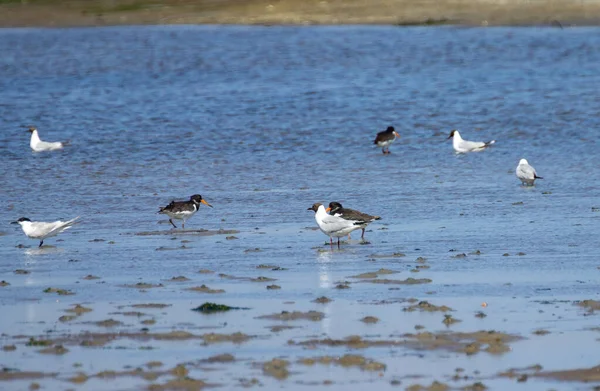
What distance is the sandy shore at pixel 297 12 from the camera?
139 feet

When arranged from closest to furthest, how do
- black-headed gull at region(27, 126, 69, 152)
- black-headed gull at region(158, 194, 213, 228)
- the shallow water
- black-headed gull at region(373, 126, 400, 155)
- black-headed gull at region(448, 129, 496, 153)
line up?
1. the shallow water
2. black-headed gull at region(158, 194, 213, 228)
3. black-headed gull at region(448, 129, 496, 153)
4. black-headed gull at region(373, 126, 400, 155)
5. black-headed gull at region(27, 126, 69, 152)

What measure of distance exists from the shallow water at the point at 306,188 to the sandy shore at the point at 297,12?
0.65m

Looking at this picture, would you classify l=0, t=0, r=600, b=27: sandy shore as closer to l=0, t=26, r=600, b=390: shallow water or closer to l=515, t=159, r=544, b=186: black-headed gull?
l=0, t=26, r=600, b=390: shallow water

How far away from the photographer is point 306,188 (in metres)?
19.5

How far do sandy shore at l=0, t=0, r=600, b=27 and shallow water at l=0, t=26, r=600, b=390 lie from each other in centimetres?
65

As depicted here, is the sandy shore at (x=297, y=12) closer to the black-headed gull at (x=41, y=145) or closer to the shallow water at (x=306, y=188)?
the shallow water at (x=306, y=188)

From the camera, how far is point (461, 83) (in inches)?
1352

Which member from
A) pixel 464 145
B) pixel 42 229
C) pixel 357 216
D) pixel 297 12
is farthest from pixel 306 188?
pixel 297 12

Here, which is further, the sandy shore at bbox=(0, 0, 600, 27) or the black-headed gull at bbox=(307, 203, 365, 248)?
the sandy shore at bbox=(0, 0, 600, 27)

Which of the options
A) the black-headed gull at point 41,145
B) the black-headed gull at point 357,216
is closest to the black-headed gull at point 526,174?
the black-headed gull at point 357,216

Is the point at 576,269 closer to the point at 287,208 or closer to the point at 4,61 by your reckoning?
the point at 287,208

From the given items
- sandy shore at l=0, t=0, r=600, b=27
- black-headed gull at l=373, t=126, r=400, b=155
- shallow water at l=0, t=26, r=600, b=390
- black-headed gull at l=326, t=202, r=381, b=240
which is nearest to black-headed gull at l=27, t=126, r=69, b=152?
shallow water at l=0, t=26, r=600, b=390

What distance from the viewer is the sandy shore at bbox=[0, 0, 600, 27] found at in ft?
139

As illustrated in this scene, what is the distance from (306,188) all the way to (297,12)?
2562cm
